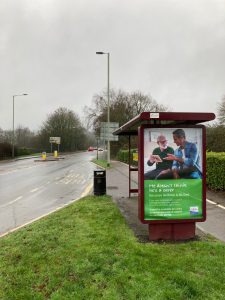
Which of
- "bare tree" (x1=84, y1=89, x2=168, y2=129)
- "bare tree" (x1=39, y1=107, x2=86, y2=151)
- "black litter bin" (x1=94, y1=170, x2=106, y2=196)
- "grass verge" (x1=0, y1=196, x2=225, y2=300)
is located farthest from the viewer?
"bare tree" (x1=39, y1=107, x2=86, y2=151)

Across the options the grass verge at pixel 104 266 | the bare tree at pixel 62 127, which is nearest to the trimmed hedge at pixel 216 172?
the grass verge at pixel 104 266

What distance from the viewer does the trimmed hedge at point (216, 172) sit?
13.7 m

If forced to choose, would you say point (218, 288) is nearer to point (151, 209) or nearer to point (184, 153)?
point (151, 209)

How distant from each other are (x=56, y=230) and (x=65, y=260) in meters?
1.93

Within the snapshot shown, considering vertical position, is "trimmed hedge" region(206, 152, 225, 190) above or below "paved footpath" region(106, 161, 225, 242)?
above

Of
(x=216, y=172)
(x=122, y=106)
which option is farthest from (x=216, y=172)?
(x=122, y=106)

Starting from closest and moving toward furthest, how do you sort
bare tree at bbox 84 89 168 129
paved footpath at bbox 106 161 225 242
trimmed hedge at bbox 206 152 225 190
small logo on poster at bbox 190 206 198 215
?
small logo on poster at bbox 190 206 198 215, paved footpath at bbox 106 161 225 242, trimmed hedge at bbox 206 152 225 190, bare tree at bbox 84 89 168 129

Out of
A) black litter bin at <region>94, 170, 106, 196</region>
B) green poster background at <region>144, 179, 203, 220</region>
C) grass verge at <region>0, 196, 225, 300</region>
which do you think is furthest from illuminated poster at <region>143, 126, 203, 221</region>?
black litter bin at <region>94, 170, 106, 196</region>

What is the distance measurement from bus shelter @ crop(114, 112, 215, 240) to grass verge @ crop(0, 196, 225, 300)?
46 cm

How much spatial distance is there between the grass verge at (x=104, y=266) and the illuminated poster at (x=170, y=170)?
63cm

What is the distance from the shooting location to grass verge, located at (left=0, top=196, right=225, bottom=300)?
4.53 metres

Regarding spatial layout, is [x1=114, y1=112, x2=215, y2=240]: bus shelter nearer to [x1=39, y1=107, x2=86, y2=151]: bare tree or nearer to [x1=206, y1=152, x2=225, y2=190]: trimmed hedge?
[x1=206, y1=152, x2=225, y2=190]: trimmed hedge

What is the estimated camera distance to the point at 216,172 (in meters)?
14.2

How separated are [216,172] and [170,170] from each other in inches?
322
